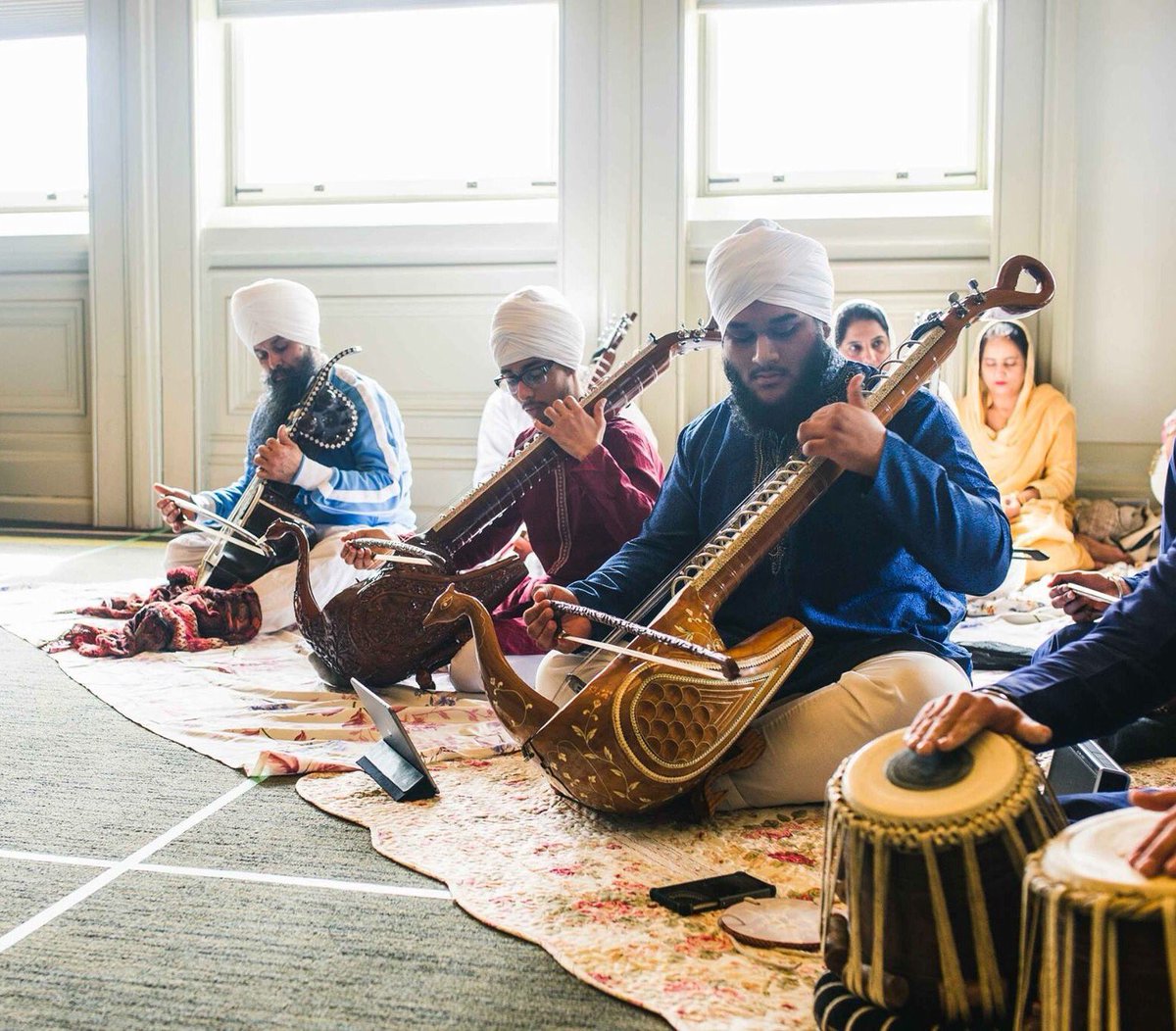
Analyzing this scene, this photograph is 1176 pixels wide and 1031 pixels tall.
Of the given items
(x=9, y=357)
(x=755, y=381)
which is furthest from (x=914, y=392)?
(x=9, y=357)

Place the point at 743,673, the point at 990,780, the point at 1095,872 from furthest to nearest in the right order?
the point at 743,673 → the point at 990,780 → the point at 1095,872

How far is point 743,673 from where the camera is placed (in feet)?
7.25

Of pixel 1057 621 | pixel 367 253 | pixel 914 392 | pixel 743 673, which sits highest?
pixel 367 253

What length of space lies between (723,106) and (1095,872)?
600 centimetres

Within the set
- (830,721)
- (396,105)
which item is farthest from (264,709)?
(396,105)

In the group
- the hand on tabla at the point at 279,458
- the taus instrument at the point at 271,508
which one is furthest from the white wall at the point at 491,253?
the hand on tabla at the point at 279,458

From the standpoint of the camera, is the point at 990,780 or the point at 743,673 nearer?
the point at 990,780

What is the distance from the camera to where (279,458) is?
3.96 meters

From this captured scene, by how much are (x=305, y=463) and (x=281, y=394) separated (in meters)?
0.44

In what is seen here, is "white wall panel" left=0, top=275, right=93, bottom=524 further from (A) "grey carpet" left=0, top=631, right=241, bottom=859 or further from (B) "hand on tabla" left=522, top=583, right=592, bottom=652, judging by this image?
(B) "hand on tabla" left=522, top=583, right=592, bottom=652

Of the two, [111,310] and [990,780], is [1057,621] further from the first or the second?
[111,310]

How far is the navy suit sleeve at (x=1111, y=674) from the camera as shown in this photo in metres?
1.55

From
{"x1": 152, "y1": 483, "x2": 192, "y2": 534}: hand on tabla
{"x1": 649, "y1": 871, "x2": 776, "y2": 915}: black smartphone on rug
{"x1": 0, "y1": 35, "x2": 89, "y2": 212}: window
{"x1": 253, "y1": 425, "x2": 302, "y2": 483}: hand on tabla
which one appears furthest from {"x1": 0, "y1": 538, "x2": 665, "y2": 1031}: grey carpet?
{"x1": 0, "y1": 35, "x2": 89, "y2": 212}: window

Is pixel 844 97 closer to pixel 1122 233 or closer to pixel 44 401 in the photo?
pixel 1122 233
